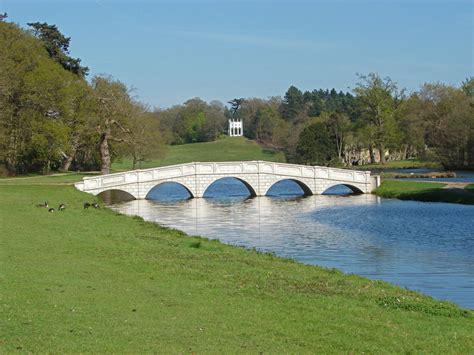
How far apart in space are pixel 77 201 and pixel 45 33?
39.7 metres

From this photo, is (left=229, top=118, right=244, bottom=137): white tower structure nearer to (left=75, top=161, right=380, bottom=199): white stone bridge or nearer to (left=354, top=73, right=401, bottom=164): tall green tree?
(left=354, top=73, right=401, bottom=164): tall green tree

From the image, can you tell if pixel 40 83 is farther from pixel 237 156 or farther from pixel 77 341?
pixel 237 156

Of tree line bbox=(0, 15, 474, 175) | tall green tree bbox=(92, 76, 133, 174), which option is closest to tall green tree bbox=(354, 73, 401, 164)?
tree line bbox=(0, 15, 474, 175)

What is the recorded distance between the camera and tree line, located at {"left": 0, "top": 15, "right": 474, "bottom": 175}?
53.5m

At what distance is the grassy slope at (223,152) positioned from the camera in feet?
383

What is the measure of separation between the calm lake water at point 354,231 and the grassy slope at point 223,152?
217 feet

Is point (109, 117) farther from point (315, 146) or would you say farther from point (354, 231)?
point (354, 231)

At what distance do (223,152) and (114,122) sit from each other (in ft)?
214

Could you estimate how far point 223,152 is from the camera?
4936 inches

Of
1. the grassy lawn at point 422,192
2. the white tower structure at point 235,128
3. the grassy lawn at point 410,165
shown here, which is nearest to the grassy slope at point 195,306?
the grassy lawn at point 422,192

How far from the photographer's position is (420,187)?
155 feet

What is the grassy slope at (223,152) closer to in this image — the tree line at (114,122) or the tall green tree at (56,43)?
the tree line at (114,122)

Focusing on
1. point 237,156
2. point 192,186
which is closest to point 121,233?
point 192,186

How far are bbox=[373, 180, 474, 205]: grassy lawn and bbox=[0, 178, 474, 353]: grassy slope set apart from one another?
2592 centimetres
